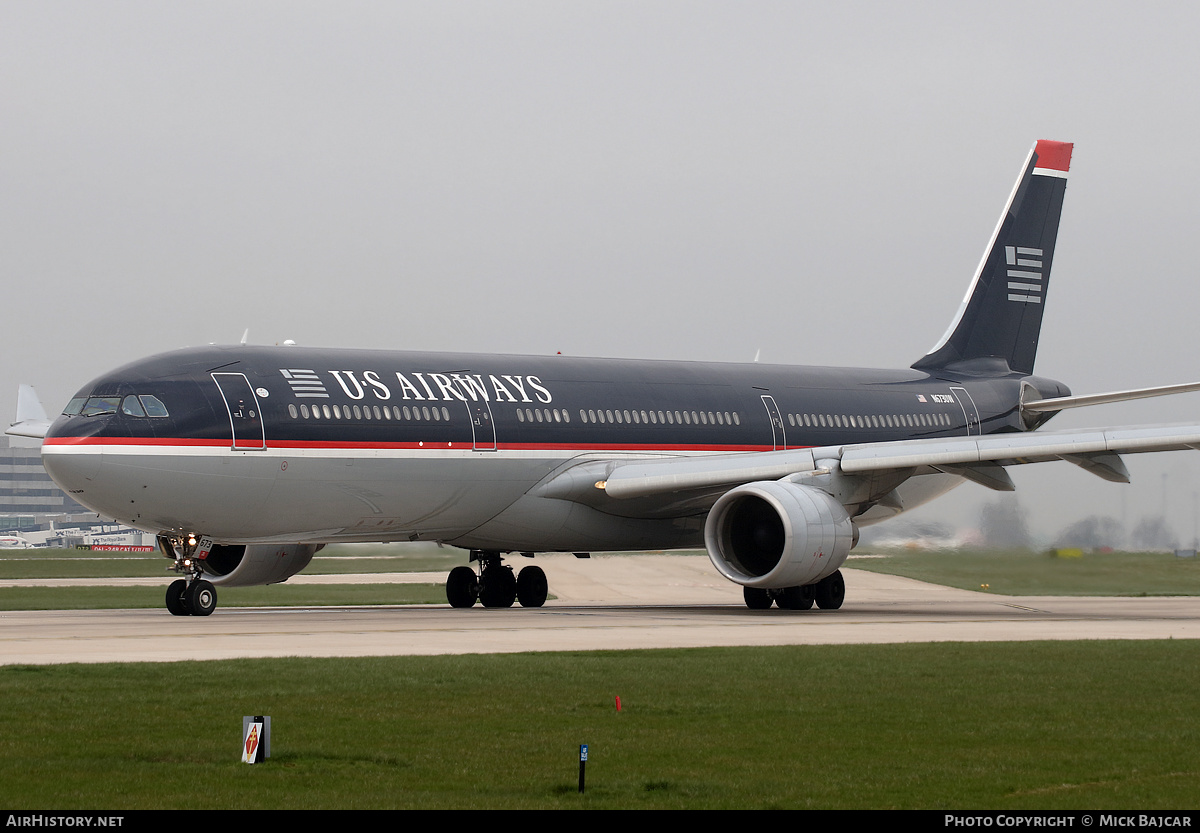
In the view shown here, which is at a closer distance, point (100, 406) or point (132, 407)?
point (132, 407)

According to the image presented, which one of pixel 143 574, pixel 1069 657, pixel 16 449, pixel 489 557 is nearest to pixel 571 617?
pixel 489 557

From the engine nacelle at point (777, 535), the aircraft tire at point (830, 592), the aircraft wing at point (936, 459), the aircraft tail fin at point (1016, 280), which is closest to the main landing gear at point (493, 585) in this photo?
the aircraft wing at point (936, 459)

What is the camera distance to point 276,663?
1584 centimetres

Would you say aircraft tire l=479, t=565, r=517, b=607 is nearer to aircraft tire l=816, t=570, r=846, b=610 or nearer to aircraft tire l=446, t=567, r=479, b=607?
aircraft tire l=446, t=567, r=479, b=607

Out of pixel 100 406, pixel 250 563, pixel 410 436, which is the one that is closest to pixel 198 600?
pixel 250 563

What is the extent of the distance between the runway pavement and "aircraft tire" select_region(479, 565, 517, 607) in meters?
0.85

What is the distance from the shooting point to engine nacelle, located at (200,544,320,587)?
1085 inches

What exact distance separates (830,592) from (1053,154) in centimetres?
1494

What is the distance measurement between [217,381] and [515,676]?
11116 millimetres

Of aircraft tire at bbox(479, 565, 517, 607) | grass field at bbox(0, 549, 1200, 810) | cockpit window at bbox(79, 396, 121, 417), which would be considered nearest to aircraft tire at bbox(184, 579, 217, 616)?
cockpit window at bbox(79, 396, 121, 417)

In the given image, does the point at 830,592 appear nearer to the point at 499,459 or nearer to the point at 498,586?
the point at 498,586

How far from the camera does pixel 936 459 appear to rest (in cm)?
2594

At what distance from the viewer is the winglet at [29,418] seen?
3019 cm

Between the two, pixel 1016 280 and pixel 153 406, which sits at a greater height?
pixel 1016 280
